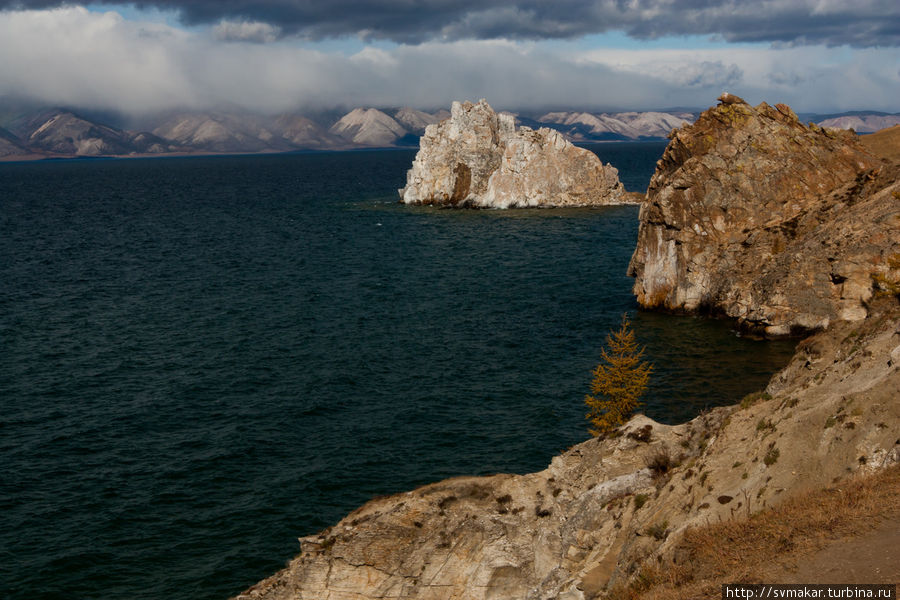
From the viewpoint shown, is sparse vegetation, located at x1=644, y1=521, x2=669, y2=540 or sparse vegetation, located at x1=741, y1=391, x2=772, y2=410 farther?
sparse vegetation, located at x1=741, y1=391, x2=772, y2=410

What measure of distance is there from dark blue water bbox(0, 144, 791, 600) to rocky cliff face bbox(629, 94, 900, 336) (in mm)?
3717

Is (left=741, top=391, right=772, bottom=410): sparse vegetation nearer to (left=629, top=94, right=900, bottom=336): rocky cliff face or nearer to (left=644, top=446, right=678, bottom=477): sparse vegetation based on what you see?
(left=644, top=446, right=678, bottom=477): sparse vegetation

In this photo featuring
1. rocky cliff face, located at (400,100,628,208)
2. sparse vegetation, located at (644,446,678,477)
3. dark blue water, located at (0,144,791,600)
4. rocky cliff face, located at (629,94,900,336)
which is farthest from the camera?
rocky cliff face, located at (400,100,628,208)

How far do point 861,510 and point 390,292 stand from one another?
67276 mm

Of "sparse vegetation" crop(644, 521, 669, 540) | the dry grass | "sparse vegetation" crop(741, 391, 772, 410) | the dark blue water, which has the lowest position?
the dark blue water

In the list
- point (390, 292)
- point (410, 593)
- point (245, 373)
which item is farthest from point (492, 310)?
point (410, 593)

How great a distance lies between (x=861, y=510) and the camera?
55.8ft

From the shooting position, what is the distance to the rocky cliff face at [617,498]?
797 inches

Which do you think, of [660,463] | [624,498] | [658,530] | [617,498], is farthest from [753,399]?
[658,530]

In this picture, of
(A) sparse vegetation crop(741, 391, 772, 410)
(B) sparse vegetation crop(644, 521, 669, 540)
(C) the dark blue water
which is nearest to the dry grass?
(B) sparse vegetation crop(644, 521, 669, 540)

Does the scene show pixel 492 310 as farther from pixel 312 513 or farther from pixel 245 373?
pixel 312 513

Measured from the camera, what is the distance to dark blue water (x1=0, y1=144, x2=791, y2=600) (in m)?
35.8

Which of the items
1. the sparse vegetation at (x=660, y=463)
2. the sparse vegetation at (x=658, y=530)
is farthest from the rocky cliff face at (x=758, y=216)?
the sparse vegetation at (x=658, y=530)

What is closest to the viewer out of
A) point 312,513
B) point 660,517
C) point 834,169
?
point 660,517
